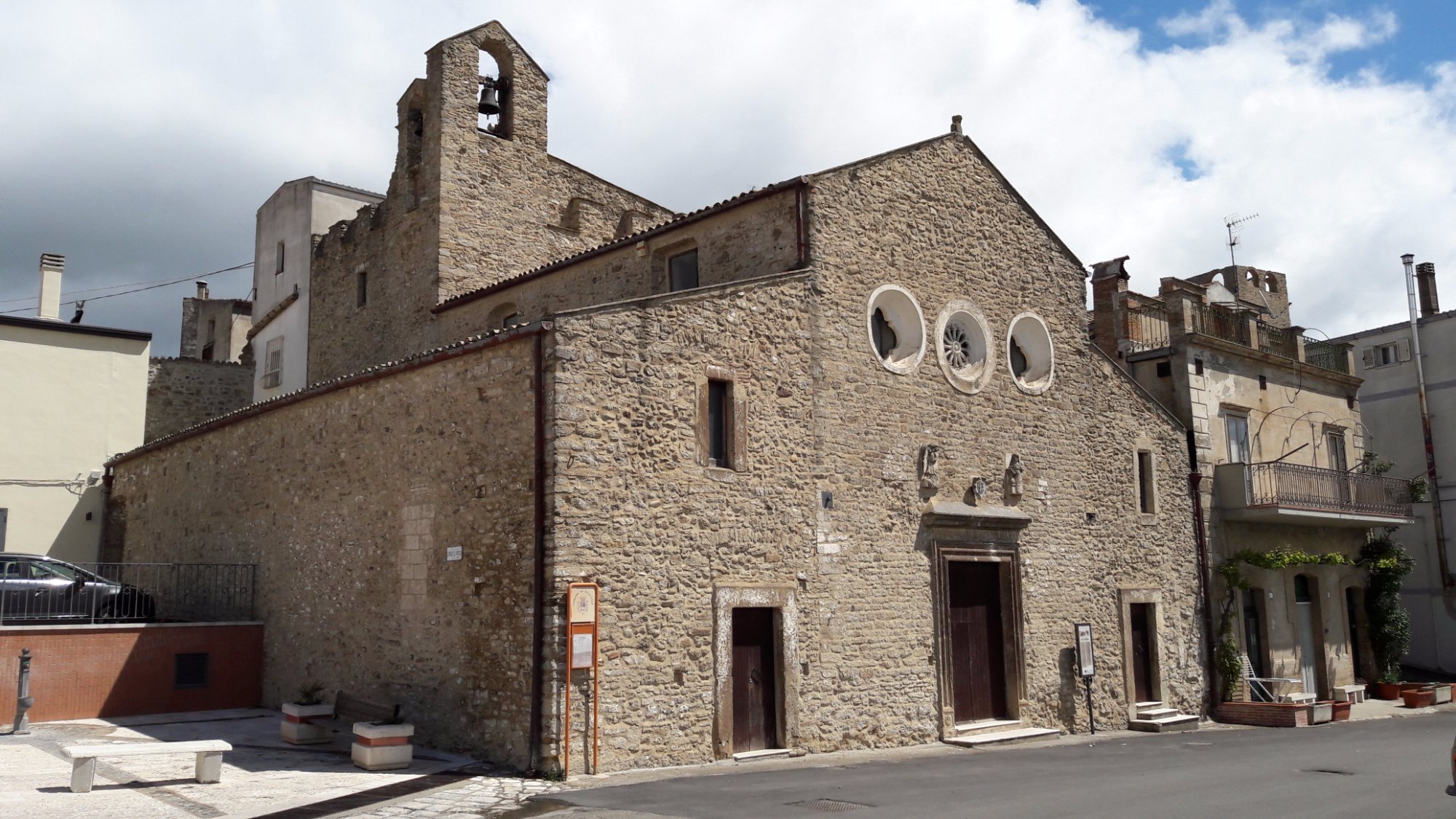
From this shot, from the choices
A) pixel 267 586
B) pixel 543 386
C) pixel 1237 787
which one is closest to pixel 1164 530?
pixel 1237 787

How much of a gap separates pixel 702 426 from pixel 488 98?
11903mm

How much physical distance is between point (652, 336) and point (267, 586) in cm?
811

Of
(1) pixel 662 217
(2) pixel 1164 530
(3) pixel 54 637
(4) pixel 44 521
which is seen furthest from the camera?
(1) pixel 662 217

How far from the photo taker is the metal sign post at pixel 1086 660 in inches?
690

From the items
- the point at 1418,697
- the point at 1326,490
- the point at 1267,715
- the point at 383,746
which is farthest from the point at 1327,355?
the point at 383,746

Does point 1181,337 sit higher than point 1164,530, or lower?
higher

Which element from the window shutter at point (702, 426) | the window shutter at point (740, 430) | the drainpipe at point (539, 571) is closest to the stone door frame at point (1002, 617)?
the window shutter at point (740, 430)

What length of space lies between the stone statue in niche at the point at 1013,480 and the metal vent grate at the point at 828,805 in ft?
26.5

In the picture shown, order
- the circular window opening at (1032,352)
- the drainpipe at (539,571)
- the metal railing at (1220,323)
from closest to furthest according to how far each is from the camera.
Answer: the drainpipe at (539,571) → the circular window opening at (1032,352) → the metal railing at (1220,323)

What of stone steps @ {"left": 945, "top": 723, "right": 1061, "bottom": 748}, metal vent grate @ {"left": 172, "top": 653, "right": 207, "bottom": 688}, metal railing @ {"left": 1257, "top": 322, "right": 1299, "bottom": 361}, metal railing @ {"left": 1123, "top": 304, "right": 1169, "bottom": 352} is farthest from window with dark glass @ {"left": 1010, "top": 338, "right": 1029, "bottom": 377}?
metal vent grate @ {"left": 172, "top": 653, "right": 207, "bottom": 688}

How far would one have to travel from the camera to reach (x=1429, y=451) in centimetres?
2808

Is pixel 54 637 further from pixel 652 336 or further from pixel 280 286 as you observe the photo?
pixel 280 286

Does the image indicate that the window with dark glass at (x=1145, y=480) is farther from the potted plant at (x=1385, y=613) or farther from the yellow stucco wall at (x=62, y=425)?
the yellow stucco wall at (x=62, y=425)

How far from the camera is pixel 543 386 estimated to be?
11.7m
